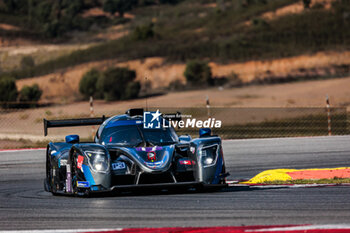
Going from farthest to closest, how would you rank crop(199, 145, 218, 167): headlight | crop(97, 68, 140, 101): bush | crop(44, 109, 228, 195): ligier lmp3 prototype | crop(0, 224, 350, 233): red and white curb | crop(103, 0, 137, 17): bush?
crop(103, 0, 137, 17): bush
crop(97, 68, 140, 101): bush
crop(199, 145, 218, 167): headlight
crop(44, 109, 228, 195): ligier lmp3 prototype
crop(0, 224, 350, 233): red and white curb

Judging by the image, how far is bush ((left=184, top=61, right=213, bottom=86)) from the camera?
202ft

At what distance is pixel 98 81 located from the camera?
57.5 meters

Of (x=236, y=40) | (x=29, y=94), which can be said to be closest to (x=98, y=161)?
(x=29, y=94)

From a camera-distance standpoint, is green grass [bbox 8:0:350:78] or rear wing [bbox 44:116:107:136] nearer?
rear wing [bbox 44:116:107:136]

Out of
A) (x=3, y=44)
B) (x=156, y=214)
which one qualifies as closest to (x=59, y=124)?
(x=156, y=214)

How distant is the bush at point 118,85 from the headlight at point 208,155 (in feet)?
140

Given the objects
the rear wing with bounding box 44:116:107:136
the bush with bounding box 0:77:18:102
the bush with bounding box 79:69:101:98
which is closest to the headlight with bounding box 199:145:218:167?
the rear wing with bounding box 44:116:107:136

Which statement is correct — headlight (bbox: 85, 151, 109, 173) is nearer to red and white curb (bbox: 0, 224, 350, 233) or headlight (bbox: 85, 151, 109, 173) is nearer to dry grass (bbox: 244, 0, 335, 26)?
red and white curb (bbox: 0, 224, 350, 233)

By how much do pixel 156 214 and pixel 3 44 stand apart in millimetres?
86961

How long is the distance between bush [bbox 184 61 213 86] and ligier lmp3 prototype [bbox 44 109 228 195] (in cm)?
4999

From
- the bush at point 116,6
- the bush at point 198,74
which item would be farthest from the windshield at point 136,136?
the bush at point 116,6

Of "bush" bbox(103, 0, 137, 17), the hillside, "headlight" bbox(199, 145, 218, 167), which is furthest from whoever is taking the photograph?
"bush" bbox(103, 0, 137, 17)

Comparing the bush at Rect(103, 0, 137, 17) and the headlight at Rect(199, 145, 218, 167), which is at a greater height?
the bush at Rect(103, 0, 137, 17)

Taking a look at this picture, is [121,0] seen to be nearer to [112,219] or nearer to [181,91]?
[181,91]
